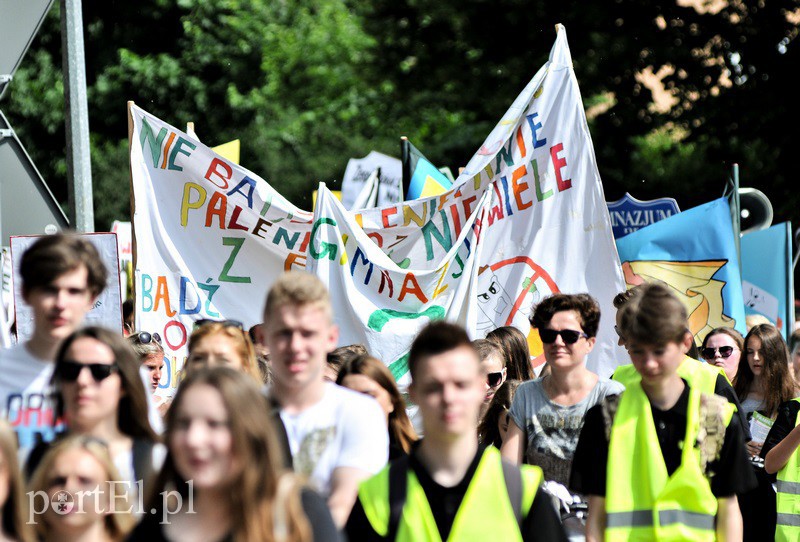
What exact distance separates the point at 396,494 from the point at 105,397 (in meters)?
0.87

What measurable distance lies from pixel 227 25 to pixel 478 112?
882 cm

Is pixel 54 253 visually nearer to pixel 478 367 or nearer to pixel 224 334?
pixel 224 334

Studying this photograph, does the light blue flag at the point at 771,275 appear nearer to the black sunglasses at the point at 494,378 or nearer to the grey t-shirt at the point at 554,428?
the black sunglasses at the point at 494,378

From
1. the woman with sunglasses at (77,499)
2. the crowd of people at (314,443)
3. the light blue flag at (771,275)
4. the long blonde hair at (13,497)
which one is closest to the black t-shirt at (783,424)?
the crowd of people at (314,443)

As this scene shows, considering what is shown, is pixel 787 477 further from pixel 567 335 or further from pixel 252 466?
pixel 252 466

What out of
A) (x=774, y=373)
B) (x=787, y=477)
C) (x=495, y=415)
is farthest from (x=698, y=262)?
(x=495, y=415)

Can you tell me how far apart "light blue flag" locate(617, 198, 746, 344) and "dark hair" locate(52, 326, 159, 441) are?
567 cm

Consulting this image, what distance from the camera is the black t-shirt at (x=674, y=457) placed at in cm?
390

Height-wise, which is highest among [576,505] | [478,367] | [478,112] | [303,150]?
[303,150]

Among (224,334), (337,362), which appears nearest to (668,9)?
(337,362)

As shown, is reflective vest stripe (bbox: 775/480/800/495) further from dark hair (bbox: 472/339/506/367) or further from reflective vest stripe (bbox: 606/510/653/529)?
reflective vest stripe (bbox: 606/510/653/529)

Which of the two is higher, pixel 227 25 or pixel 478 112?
pixel 227 25

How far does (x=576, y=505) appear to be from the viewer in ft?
15.2

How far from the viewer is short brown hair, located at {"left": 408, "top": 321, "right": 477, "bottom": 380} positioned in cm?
339
